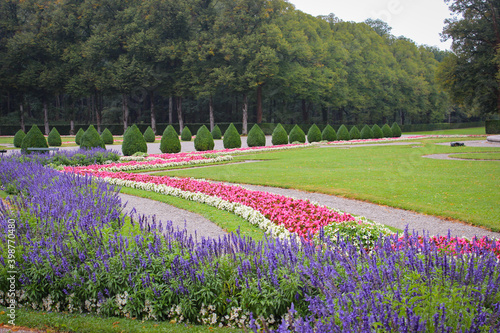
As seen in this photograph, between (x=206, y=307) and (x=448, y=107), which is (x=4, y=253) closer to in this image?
(x=206, y=307)

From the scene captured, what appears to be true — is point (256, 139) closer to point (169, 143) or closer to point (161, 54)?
point (169, 143)

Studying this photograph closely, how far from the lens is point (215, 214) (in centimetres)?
774

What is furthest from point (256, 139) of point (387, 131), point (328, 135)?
point (387, 131)

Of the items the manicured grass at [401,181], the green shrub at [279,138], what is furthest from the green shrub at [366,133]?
the manicured grass at [401,181]

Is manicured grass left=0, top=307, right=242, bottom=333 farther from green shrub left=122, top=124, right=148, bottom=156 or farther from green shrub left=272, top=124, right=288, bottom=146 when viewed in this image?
green shrub left=272, top=124, right=288, bottom=146

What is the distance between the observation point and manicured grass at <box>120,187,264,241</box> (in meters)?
6.39

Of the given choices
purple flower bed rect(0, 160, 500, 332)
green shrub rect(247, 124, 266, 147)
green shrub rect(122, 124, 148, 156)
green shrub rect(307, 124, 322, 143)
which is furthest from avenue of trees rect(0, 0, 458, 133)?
purple flower bed rect(0, 160, 500, 332)

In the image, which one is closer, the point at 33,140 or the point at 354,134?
the point at 33,140

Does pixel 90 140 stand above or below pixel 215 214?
above

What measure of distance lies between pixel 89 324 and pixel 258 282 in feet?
5.25

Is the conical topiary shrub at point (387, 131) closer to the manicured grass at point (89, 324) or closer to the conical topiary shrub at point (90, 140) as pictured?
the conical topiary shrub at point (90, 140)

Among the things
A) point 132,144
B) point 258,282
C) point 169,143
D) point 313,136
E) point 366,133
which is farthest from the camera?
point 366,133

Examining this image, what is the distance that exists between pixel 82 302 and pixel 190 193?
227 inches

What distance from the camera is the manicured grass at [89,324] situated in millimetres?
3328
